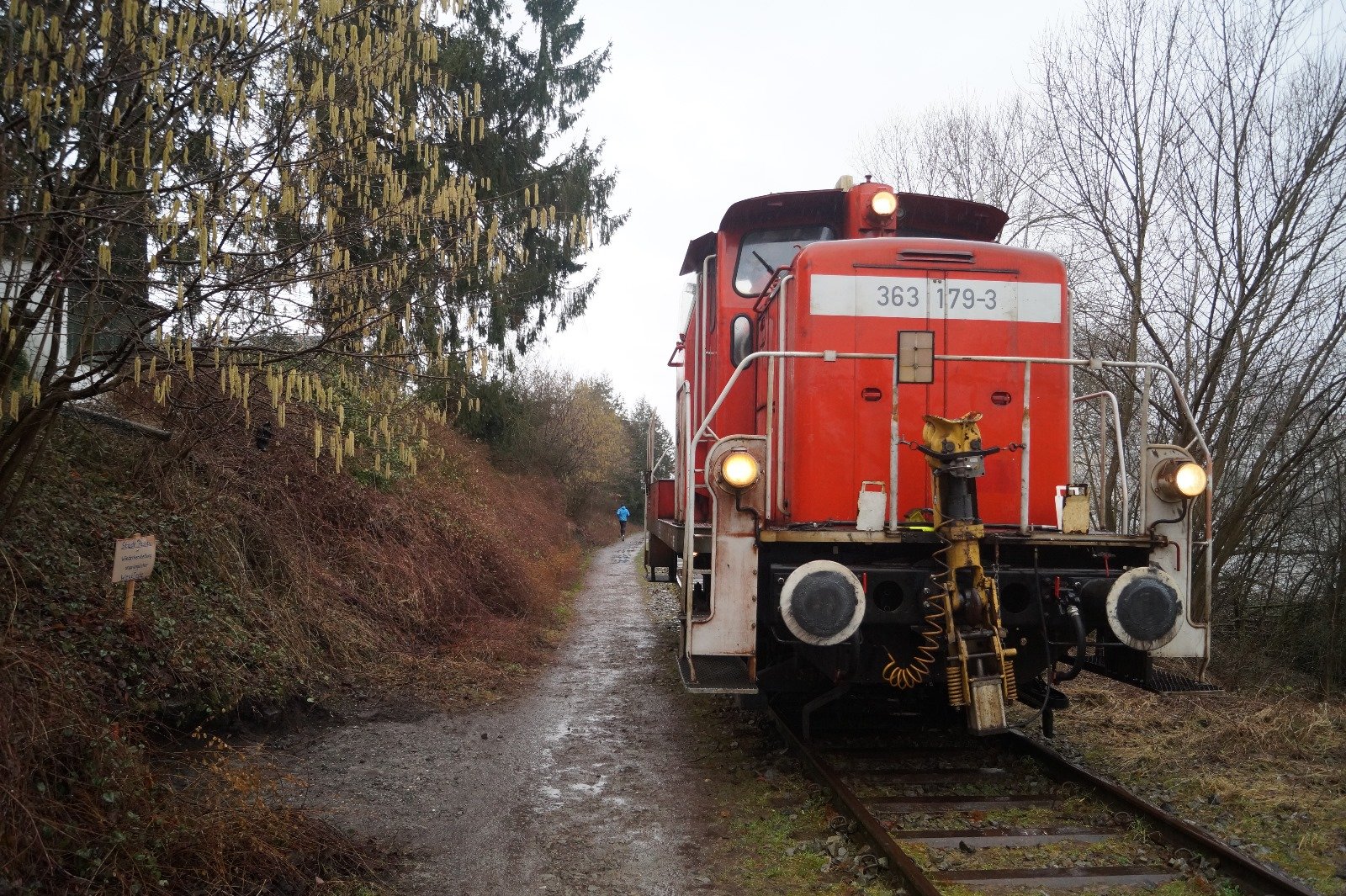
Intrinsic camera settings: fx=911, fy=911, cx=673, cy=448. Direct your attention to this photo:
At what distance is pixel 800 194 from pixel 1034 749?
4071mm

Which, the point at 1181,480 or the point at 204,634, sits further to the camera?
the point at 204,634

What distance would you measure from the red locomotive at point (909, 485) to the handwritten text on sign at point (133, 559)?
11.4 ft

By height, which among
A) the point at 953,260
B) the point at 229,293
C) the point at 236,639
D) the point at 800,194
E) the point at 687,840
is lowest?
the point at 687,840

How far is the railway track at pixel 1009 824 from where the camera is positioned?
394 cm

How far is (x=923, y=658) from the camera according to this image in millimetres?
4992

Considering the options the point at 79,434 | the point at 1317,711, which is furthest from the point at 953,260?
the point at 79,434

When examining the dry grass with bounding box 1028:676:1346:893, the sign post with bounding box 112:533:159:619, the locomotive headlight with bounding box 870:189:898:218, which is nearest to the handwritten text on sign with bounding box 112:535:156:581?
the sign post with bounding box 112:533:159:619

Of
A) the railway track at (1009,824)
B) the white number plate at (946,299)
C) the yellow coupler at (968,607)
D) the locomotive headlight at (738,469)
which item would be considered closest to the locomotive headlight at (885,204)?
the white number plate at (946,299)

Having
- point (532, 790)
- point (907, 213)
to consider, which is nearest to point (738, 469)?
point (532, 790)

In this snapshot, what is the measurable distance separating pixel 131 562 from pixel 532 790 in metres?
2.94

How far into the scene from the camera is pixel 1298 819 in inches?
187

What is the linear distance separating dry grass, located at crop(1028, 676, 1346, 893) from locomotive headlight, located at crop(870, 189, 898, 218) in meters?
3.83

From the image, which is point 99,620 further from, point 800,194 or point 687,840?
point 800,194

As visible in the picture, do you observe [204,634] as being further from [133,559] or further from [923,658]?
[923,658]
